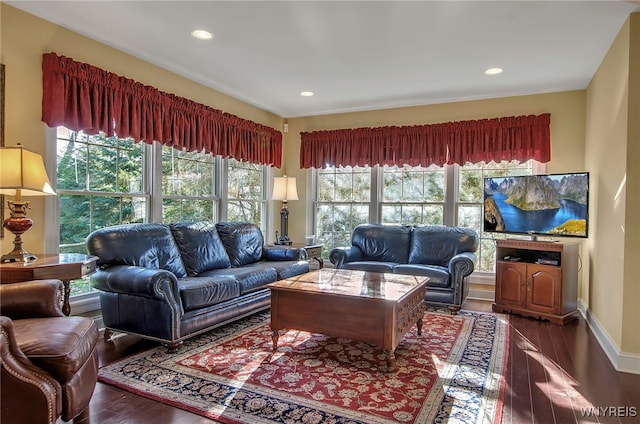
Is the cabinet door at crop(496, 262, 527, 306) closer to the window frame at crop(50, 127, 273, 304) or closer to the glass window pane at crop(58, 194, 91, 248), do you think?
the window frame at crop(50, 127, 273, 304)

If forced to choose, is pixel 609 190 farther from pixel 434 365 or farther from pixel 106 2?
pixel 106 2

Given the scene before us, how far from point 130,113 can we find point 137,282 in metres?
1.64

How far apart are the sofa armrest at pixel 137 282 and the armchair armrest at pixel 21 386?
112 cm

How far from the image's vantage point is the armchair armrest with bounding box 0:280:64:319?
205 cm

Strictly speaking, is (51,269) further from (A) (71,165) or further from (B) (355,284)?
(B) (355,284)

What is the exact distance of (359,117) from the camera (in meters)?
5.67

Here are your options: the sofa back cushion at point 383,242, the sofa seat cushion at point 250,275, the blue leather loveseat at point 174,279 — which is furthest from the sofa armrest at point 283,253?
the sofa back cushion at point 383,242

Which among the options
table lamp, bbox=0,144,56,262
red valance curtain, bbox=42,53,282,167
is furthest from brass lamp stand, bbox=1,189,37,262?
red valance curtain, bbox=42,53,282,167

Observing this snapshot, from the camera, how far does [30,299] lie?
2100 mm

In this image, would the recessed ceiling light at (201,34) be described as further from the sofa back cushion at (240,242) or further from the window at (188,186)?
the sofa back cushion at (240,242)

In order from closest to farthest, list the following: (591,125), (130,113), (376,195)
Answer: (130,113) < (591,125) < (376,195)

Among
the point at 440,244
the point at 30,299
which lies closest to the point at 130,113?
the point at 30,299

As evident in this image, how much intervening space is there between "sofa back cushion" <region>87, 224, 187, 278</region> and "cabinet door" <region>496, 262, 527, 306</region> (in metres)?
3.29

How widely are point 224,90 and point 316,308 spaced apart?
123 inches
